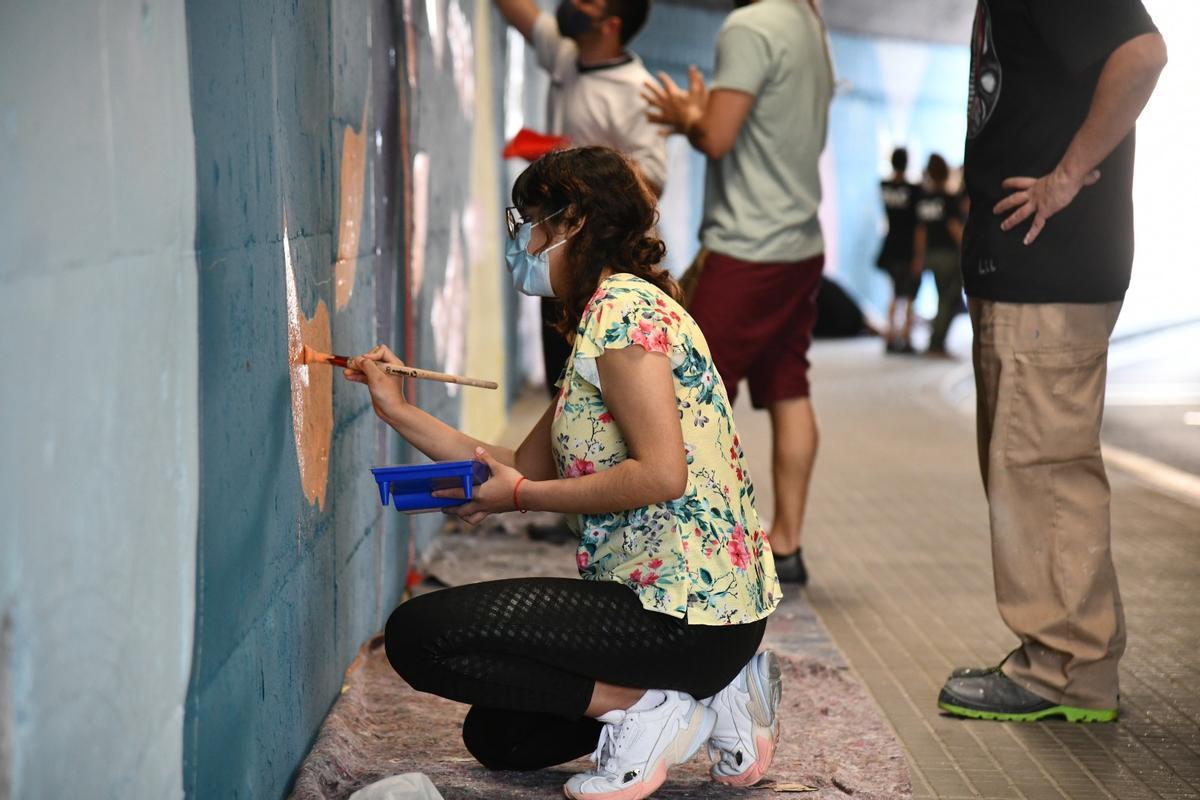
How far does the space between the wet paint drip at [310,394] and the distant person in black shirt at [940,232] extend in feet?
30.0

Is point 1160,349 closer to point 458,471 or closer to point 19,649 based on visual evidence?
point 458,471

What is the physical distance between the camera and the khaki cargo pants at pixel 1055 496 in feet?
9.00

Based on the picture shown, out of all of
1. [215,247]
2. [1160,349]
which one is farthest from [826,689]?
[1160,349]

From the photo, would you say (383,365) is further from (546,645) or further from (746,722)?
(746,722)

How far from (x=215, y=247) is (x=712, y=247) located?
2.15m

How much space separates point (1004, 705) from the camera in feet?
9.25

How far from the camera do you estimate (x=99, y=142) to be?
1350 millimetres

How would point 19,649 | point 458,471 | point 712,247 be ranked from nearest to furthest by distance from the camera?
point 19,649, point 458,471, point 712,247

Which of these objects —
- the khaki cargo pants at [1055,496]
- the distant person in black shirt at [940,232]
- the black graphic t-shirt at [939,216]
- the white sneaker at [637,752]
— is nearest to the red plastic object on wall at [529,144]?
the khaki cargo pants at [1055,496]

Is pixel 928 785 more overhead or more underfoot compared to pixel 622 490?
more underfoot

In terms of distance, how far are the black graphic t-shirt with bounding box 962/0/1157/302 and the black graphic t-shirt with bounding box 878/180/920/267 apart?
9.29 meters

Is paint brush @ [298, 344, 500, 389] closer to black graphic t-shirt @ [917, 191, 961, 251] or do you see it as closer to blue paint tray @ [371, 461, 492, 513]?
blue paint tray @ [371, 461, 492, 513]

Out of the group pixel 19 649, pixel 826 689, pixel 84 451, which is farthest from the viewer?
pixel 826 689

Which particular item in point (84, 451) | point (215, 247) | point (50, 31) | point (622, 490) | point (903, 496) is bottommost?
point (903, 496)
